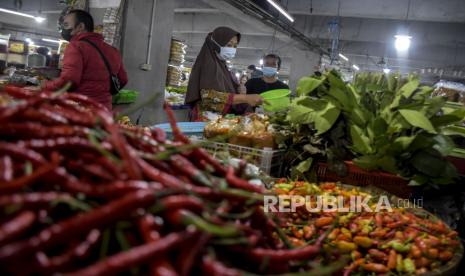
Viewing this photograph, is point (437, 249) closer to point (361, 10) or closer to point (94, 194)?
point (94, 194)

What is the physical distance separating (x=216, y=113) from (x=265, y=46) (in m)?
18.7

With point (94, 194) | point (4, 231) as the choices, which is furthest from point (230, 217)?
point (4, 231)

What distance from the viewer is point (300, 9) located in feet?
41.4

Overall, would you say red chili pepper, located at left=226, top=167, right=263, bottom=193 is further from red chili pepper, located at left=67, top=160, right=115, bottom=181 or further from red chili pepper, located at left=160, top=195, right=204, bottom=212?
red chili pepper, located at left=67, top=160, right=115, bottom=181

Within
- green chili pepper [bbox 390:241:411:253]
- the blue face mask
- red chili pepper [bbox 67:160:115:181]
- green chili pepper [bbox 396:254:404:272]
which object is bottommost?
green chili pepper [bbox 396:254:404:272]

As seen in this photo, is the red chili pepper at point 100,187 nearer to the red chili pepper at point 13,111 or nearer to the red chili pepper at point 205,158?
the red chili pepper at point 13,111

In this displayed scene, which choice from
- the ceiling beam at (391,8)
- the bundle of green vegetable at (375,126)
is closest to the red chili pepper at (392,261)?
the bundle of green vegetable at (375,126)

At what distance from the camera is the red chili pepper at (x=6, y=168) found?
2.85ft

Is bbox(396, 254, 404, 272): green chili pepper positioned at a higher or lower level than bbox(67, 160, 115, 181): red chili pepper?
lower

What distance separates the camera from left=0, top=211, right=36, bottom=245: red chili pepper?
0.75 metres

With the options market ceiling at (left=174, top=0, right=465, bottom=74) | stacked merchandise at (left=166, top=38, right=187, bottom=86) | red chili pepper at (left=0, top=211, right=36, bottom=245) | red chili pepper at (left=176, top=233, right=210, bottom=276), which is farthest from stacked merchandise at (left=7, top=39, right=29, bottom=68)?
red chili pepper at (left=176, top=233, right=210, bottom=276)

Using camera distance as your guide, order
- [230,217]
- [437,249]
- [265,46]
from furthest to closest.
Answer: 1. [265,46]
2. [437,249]
3. [230,217]

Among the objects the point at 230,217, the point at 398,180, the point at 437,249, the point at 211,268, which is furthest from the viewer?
the point at 398,180

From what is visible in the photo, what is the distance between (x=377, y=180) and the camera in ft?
8.68
